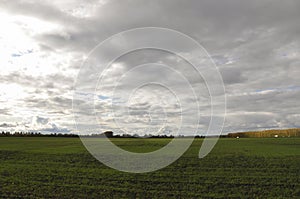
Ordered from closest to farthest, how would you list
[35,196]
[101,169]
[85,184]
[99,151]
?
[35,196]
[85,184]
[101,169]
[99,151]

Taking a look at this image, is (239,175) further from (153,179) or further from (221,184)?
(153,179)

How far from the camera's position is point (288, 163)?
99.7 feet

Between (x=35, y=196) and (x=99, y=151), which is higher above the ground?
(x=99, y=151)

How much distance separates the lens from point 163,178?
2525cm

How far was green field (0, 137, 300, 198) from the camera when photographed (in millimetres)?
21797

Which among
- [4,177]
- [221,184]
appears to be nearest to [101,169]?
[4,177]

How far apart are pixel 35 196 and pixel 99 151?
1773cm

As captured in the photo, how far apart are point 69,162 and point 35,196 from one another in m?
10.9

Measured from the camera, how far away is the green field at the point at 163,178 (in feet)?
71.5

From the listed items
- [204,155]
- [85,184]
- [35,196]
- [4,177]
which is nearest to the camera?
[35,196]

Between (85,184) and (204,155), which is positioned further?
(204,155)

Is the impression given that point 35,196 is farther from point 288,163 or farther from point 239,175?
point 288,163

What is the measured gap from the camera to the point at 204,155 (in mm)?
34844

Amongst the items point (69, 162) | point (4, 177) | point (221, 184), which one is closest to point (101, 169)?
point (69, 162)
